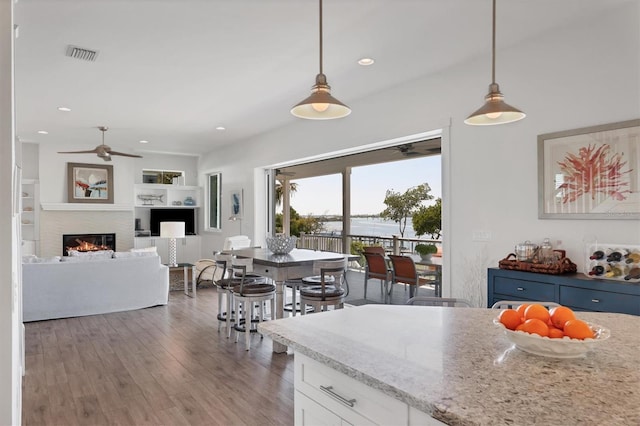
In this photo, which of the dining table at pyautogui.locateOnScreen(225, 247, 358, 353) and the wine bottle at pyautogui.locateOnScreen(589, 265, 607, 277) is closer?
the wine bottle at pyautogui.locateOnScreen(589, 265, 607, 277)

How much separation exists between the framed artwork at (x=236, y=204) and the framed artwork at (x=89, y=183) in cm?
284

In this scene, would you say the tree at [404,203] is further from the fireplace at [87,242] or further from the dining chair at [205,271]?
the fireplace at [87,242]

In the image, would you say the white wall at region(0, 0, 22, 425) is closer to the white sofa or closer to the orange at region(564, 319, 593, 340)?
the orange at region(564, 319, 593, 340)

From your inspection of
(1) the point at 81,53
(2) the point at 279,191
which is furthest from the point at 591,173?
(2) the point at 279,191

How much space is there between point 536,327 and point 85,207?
970cm

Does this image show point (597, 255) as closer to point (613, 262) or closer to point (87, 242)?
point (613, 262)

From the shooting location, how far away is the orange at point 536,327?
1436 millimetres

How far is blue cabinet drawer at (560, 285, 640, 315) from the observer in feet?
9.18

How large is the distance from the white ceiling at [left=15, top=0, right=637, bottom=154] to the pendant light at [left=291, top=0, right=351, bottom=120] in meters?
0.97

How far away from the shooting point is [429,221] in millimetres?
8109

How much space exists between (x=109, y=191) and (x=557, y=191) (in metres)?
8.85

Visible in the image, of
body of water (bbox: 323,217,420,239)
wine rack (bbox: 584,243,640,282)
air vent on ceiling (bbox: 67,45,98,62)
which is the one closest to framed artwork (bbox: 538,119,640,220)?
wine rack (bbox: 584,243,640,282)

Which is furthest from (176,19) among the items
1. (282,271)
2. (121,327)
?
(121,327)

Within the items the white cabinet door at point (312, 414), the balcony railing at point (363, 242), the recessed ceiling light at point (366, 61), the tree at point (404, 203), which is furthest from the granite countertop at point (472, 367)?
the balcony railing at point (363, 242)
